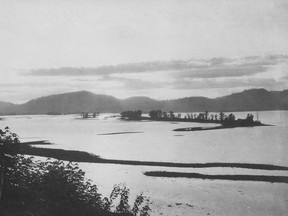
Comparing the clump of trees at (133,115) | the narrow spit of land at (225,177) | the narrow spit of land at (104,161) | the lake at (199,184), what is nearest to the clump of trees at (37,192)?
the lake at (199,184)

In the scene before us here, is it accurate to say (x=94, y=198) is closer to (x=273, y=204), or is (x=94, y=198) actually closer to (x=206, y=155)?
(x=273, y=204)

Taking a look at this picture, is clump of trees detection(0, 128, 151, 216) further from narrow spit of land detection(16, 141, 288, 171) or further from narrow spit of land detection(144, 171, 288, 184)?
narrow spit of land detection(16, 141, 288, 171)

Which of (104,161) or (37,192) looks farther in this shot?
(104,161)

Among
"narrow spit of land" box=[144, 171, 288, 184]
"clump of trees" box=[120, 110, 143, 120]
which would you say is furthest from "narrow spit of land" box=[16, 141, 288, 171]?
"clump of trees" box=[120, 110, 143, 120]

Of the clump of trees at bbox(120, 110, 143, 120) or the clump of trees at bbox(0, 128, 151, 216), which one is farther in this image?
the clump of trees at bbox(120, 110, 143, 120)

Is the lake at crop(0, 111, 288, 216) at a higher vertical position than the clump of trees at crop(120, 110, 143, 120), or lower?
lower

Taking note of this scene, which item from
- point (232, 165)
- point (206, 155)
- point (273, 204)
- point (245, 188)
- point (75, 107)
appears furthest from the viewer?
point (75, 107)

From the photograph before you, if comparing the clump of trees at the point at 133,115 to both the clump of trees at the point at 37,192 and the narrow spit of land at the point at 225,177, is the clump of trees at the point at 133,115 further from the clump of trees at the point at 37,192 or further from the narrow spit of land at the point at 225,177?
the clump of trees at the point at 37,192

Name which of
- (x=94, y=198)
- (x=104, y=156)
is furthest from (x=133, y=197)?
(x=104, y=156)

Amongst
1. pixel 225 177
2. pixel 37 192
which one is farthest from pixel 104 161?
pixel 37 192

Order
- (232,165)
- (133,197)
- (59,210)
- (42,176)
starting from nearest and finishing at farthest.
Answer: (59,210), (42,176), (133,197), (232,165)

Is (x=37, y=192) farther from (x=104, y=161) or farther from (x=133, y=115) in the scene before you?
(x=133, y=115)
